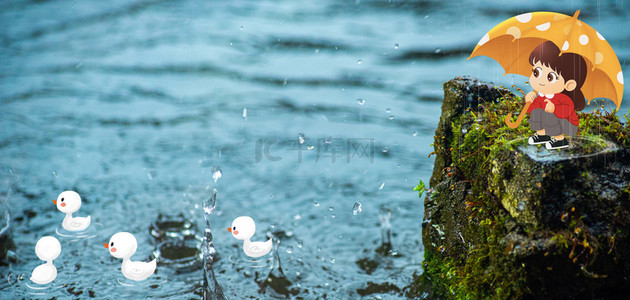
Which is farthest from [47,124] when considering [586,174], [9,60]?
[586,174]

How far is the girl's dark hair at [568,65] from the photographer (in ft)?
8.87

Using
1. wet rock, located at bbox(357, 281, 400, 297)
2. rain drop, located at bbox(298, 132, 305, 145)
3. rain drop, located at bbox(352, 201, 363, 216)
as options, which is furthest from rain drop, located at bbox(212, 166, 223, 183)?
wet rock, located at bbox(357, 281, 400, 297)

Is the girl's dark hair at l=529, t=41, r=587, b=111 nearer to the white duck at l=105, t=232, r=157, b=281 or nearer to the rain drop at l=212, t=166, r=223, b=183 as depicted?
the white duck at l=105, t=232, r=157, b=281

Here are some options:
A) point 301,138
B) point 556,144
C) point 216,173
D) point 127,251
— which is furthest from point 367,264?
point 301,138

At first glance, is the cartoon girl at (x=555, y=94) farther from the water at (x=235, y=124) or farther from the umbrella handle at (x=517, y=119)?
the water at (x=235, y=124)

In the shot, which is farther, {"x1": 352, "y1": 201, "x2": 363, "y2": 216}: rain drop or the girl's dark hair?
{"x1": 352, "y1": 201, "x2": 363, "y2": 216}: rain drop

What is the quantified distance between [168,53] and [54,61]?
92.9 inches

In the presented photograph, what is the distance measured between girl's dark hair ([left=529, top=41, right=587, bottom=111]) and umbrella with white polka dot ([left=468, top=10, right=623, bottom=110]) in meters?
0.03

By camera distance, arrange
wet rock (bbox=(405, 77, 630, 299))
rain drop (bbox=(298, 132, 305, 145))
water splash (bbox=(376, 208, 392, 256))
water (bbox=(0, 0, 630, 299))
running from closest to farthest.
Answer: wet rock (bbox=(405, 77, 630, 299))
water (bbox=(0, 0, 630, 299))
water splash (bbox=(376, 208, 392, 256))
rain drop (bbox=(298, 132, 305, 145))

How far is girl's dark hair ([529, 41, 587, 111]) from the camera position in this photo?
2705 mm

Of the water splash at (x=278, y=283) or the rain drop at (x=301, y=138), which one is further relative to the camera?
the rain drop at (x=301, y=138)

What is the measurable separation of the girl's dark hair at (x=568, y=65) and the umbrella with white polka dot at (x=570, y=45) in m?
0.03

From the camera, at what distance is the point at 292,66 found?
10.6 metres

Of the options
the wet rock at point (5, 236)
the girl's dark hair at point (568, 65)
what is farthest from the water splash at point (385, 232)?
the wet rock at point (5, 236)
